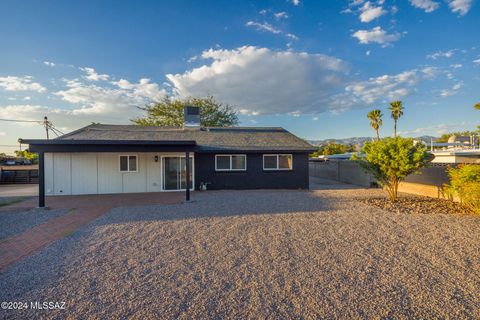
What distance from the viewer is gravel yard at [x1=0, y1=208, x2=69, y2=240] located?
6.39 m

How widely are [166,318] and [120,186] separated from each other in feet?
37.5

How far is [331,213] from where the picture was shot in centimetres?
788

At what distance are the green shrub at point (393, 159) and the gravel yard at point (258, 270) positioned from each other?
2.60 metres

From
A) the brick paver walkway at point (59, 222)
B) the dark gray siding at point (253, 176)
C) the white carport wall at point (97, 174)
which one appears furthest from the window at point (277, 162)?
the brick paver walkway at point (59, 222)

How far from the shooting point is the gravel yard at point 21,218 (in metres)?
6.39

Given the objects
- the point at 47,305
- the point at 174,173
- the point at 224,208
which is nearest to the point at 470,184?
the point at 224,208

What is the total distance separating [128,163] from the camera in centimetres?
1266

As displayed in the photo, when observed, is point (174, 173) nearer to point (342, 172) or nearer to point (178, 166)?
point (178, 166)

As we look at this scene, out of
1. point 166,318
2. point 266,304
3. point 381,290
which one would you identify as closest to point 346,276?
point 381,290

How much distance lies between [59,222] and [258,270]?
6733mm

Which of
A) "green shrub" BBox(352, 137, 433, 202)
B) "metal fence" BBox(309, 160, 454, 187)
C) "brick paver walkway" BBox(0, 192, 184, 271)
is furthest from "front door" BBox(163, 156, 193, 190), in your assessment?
"metal fence" BBox(309, 160, 454, 187)

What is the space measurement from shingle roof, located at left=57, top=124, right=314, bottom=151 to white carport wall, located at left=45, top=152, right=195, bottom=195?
1290 millimetres

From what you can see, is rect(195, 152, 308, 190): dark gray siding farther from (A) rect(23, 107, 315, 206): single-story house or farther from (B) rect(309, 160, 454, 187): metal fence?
(B) rect(309, 160, 454, 187): metal fence

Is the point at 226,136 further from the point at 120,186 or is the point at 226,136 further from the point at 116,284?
the point at 116,284
